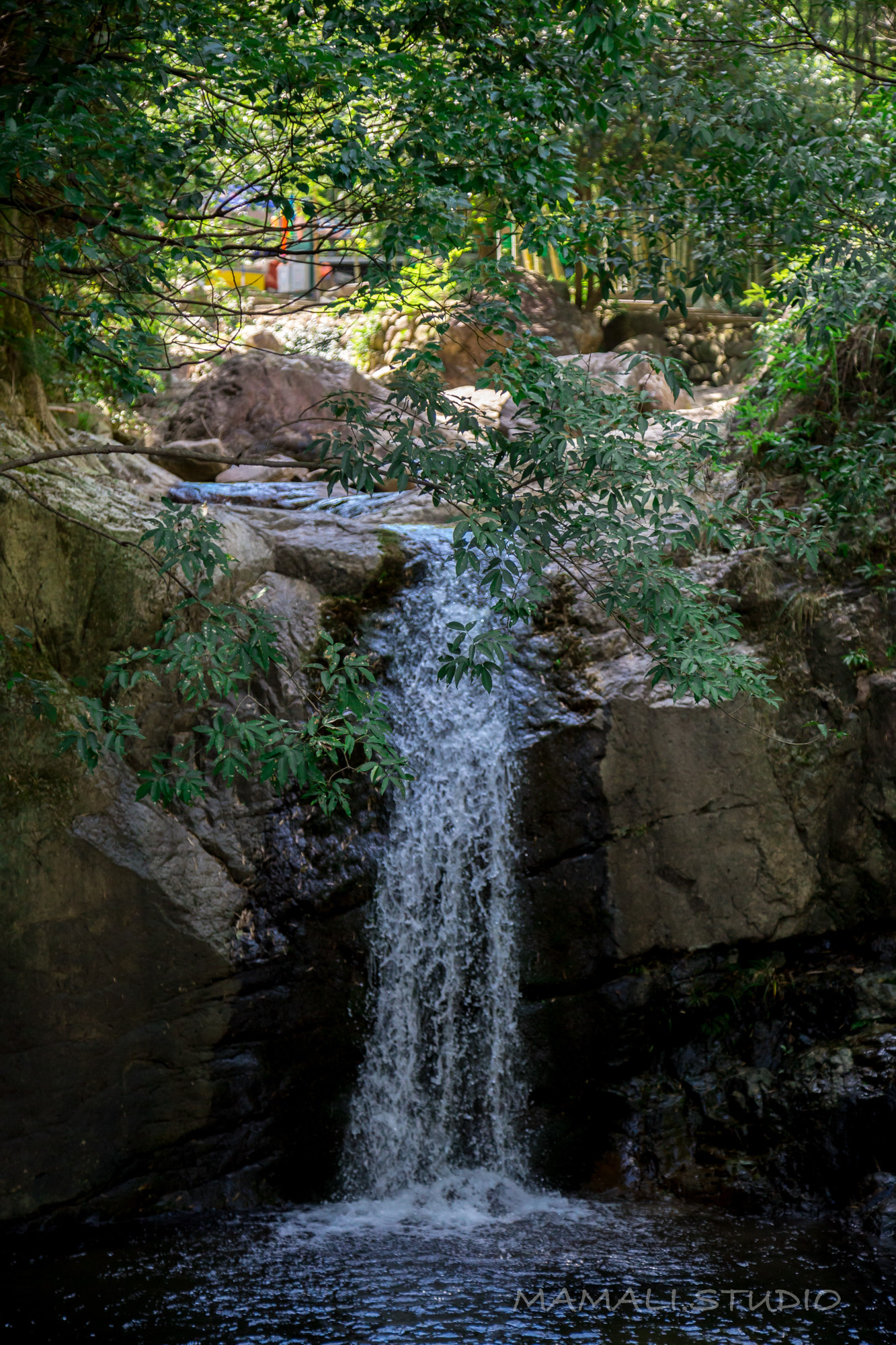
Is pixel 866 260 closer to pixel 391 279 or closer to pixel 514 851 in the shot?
pixel 391 279

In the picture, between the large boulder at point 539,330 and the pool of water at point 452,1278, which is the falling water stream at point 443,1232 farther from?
the large boulder at point 539,330

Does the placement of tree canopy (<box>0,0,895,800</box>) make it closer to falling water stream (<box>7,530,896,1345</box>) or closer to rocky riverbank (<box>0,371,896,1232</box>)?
rocky riverbank (<box>0,371,896,1232</box>)

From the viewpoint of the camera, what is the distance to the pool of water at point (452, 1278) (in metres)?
4.76

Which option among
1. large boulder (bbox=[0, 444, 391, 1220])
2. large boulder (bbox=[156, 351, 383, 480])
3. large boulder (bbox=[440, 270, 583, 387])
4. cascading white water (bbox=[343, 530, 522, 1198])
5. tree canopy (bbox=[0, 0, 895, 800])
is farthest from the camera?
large boulder (bbox=[440, 270, 583, 387])

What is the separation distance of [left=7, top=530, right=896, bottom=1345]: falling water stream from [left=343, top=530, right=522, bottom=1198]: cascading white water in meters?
0.01

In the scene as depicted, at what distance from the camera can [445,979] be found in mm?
7055

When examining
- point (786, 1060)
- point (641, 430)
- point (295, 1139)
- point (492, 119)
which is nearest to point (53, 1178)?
point (295, 1139)

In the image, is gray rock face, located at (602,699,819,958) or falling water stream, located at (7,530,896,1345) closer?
falling water stream, located at (7,530,896,1345)

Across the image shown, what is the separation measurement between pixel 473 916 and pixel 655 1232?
6.83 ft

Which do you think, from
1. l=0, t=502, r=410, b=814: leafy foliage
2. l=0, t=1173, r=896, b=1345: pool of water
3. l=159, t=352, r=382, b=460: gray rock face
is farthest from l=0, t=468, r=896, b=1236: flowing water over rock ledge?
l=159, t=352, r=382, b=460: gray rock face

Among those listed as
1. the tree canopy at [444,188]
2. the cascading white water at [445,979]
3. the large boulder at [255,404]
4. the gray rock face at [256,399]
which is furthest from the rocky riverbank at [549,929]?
the gray rock face at [256,399]

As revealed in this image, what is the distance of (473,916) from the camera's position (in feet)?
23.3

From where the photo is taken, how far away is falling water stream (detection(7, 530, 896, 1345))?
4840 mm

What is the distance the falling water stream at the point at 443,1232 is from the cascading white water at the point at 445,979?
1 cm
